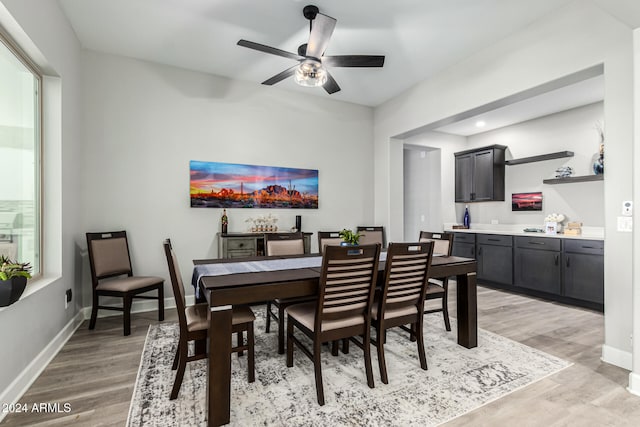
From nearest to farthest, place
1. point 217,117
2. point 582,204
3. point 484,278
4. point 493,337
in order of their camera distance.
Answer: point 493,337
point 217,117
point 582,204
point 484,278

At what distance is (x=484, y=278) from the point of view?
210 inches

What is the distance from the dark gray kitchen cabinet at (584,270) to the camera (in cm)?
390

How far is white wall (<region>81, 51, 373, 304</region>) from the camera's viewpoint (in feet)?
11.9

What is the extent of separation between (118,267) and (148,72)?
2.40 meters

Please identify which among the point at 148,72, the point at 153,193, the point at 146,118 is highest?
the point at 148,72

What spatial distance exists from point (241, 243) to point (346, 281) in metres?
2.27

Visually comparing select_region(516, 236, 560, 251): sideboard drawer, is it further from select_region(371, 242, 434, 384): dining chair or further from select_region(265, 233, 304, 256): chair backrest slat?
select_region(265, 233, 304, 256): chair backrest slat

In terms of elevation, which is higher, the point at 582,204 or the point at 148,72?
the point at 148,72

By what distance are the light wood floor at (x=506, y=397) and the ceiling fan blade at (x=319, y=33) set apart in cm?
279

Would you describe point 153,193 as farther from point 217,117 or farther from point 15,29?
point 15,29

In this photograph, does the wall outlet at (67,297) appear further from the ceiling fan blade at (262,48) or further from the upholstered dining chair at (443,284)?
the upholstered dining chair at (443,284)

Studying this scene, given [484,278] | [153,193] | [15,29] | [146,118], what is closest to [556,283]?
[484,278]

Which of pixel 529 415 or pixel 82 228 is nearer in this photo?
pixel 529 415

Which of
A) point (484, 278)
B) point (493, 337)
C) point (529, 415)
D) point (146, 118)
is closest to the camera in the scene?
point (529, 415)
